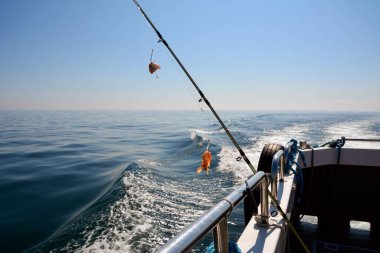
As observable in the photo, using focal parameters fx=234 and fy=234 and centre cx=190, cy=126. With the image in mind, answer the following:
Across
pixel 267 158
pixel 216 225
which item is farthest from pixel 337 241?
pixel 216 225

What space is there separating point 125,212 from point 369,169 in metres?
5.90

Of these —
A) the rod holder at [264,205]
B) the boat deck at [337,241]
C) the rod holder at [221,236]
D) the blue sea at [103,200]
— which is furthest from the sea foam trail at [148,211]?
the rod holder at [221,236]

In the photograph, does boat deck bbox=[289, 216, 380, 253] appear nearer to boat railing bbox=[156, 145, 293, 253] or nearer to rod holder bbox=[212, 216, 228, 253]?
boat railing bbox=[156, 145, 293, 253]

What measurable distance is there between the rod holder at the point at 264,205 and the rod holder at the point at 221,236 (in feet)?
2.60

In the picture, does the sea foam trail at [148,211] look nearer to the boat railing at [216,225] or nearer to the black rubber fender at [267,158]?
the black rubber fender at [267,158]

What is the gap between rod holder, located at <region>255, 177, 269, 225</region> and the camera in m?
2.06

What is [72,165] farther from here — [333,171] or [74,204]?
[333,171]

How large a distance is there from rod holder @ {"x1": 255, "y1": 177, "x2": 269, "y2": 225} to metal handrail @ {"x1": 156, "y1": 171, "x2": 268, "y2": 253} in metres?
0.43

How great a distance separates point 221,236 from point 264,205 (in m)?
0.98

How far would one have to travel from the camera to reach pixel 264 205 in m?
2.17

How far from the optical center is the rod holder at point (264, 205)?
2.06m

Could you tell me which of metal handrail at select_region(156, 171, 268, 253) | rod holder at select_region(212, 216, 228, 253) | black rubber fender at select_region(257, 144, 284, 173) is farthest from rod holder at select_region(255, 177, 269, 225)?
black rubber fender at select_region(257, 144, 284, 173)

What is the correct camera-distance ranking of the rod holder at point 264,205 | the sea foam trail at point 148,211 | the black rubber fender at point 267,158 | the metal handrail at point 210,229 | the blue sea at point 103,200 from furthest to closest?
the blue sea at point 103,200
the sea foam trail at point 148,211
the black rubber fender at point 267,158
the rod holder at point 264,205
the metal handrail at point 210,229

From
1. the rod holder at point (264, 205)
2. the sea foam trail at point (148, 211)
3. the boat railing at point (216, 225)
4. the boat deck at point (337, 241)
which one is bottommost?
the sea foam trail at point (148, 211)
